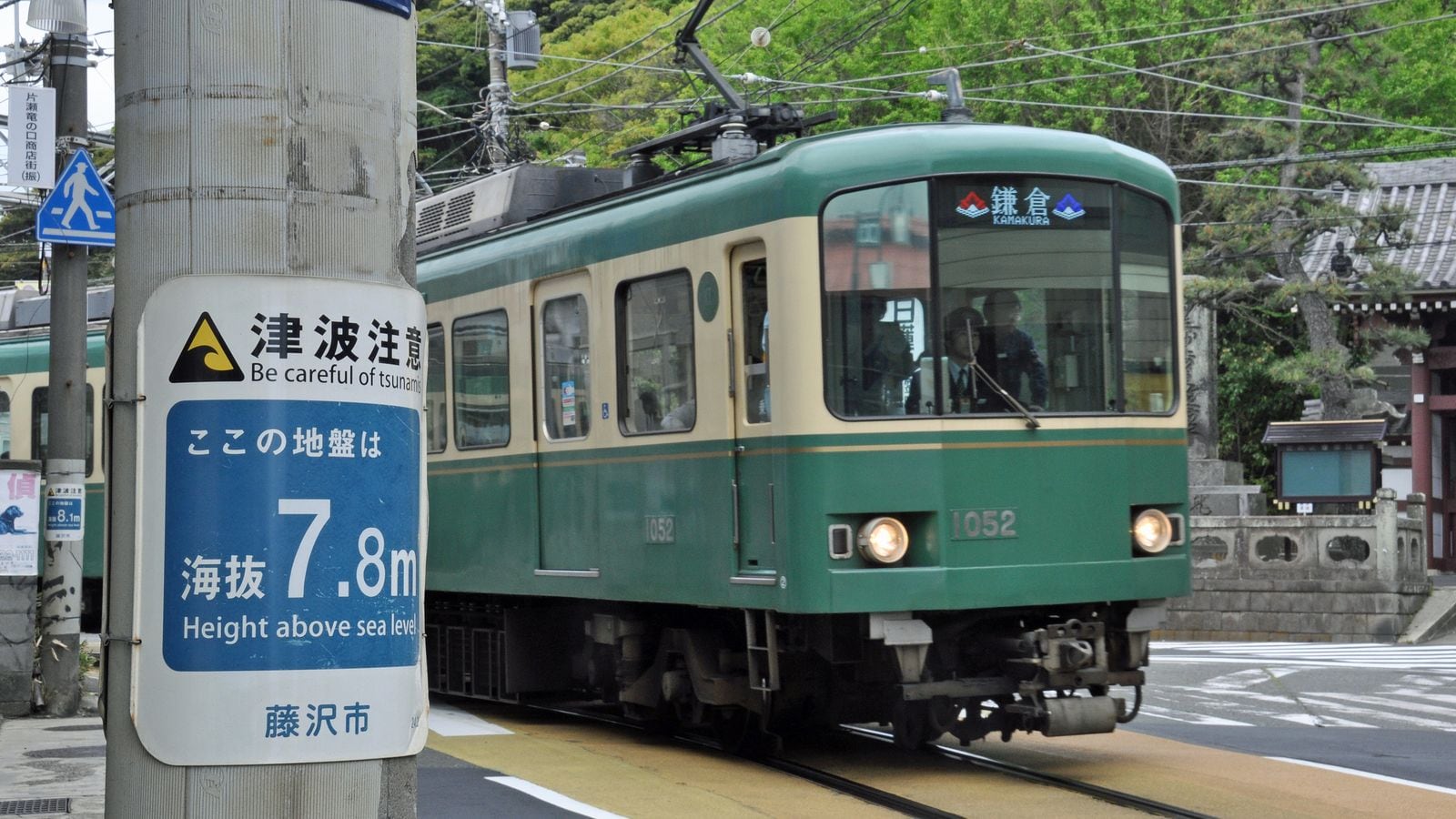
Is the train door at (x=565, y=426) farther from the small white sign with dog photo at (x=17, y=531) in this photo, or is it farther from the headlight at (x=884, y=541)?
the small white sign with dog photo at (x=17, y=531)

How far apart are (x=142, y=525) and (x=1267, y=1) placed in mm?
27987

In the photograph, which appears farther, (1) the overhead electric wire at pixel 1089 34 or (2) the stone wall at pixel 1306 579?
(1) the overhead electric wire at pixel 1089 34

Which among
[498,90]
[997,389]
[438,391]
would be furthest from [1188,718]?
[498,90]

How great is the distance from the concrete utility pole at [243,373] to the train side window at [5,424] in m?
16.2

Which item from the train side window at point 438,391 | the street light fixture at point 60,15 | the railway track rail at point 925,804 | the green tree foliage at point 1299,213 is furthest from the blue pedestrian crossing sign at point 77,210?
the green tree foliage at point 1299,213

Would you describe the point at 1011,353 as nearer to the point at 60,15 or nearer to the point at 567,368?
the point at 567,368

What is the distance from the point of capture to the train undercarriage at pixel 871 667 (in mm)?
9062

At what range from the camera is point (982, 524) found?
8992 millimetres

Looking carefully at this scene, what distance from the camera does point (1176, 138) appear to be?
33.9 m

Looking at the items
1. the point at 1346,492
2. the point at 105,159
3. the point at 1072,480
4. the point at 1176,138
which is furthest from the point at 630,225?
the point at 105,159

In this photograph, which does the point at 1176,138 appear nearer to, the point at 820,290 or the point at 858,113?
the point at 858,113

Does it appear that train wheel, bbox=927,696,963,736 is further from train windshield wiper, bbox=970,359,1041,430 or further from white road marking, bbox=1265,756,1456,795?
white road marking, bbox=1265,756,1456,795

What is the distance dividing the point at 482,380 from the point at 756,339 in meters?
3.31

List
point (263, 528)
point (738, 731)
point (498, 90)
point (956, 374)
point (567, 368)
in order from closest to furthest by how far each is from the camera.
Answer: point (263, 528), point (956, 374), point (738, 731), point (567, 368), point (498, 90)
